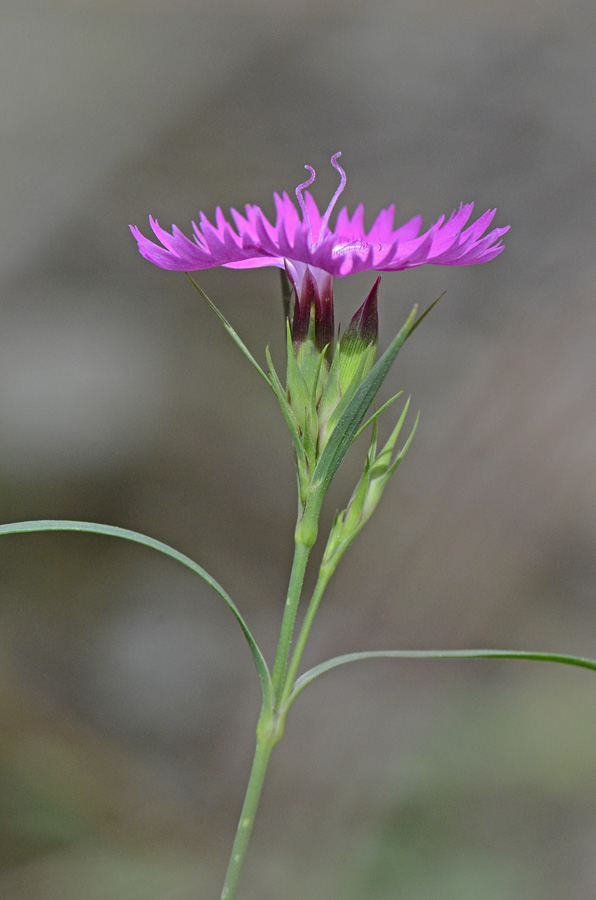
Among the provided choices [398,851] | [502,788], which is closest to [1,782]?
[398,851]

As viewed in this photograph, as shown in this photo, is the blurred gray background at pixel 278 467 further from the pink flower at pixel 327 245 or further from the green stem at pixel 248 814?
the pink flower at pixel 327 245

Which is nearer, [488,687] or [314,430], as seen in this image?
[314,430]

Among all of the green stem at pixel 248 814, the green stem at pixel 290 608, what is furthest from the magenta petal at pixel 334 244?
the green stem at pixel 248 814

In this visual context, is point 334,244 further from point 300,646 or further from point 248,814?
point 248,814

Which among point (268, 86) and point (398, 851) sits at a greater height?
point (268, 86)

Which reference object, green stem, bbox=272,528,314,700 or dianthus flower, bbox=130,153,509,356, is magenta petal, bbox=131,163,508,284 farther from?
green stem, bbox=272,528,314,700

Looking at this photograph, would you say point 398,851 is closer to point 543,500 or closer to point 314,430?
point 543,500
